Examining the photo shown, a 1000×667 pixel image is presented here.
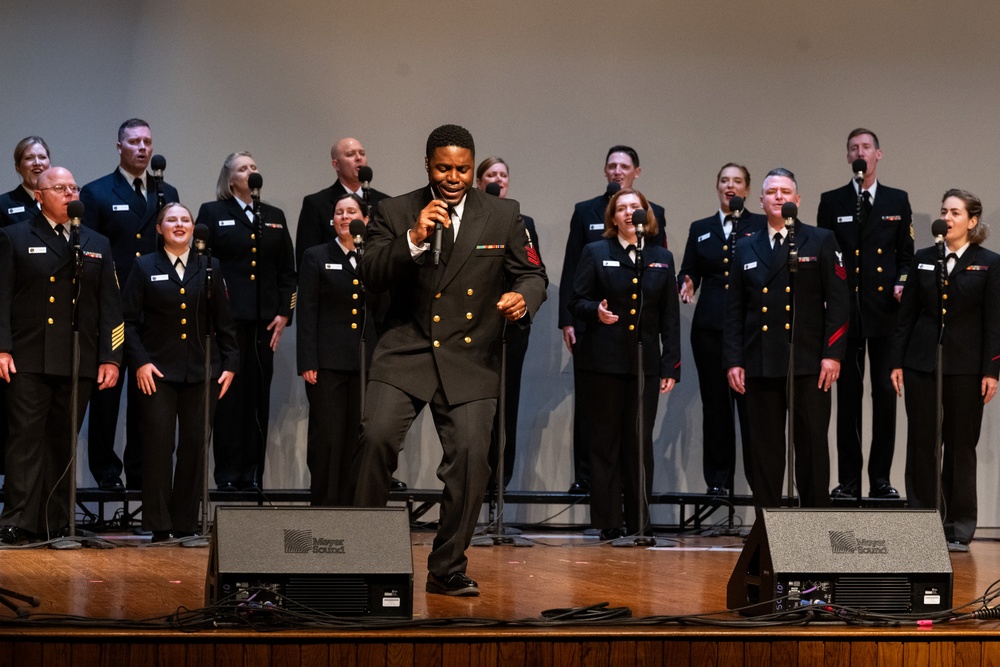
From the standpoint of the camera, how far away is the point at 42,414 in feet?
20.0

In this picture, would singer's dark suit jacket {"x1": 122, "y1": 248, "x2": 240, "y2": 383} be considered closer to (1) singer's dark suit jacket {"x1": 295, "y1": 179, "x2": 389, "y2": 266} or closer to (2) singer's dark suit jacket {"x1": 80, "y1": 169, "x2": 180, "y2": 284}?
(2) singer's dark suit jacket {"x1": 80, "y1": 169, "x2": 180, "y2": 284}

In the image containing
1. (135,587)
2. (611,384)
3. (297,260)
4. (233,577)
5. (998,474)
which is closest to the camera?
(233,577)

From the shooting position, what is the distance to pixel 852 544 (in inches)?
152

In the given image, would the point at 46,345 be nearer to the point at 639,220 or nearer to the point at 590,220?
the point at 639,220

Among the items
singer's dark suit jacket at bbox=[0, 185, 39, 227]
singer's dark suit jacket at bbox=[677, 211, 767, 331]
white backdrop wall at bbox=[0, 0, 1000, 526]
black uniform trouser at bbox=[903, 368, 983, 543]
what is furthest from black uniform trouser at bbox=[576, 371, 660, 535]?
singer's dark suit jacket at bbox=[0, 185, 39, 227]

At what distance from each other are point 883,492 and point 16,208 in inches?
195

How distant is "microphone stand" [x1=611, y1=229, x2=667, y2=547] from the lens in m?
6.27

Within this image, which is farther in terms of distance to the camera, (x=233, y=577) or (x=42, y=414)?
(x=42, y=414)

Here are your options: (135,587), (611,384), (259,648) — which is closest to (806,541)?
(259,648)

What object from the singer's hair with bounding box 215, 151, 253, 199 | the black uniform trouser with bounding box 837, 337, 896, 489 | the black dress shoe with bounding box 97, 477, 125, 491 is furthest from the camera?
the black uniform trouser with bounding box 837, 337, 896, 489

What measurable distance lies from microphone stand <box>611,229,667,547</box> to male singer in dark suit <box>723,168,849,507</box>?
0.45m

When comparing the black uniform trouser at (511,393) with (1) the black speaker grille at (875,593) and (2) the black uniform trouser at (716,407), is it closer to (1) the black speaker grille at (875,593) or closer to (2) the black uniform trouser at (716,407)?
(2) the black uniform trouser at (716,407)

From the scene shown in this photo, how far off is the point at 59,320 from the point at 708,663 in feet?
12.5

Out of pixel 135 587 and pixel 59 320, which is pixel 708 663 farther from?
pixel 59 320
